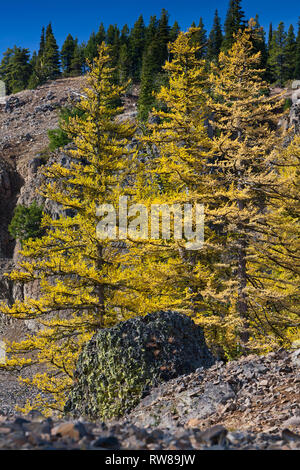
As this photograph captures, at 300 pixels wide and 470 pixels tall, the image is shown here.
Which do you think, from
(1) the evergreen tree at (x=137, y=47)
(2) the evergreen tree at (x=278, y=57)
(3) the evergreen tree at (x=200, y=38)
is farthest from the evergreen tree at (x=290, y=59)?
(1) the evergreen tree at (x=137, y=47)

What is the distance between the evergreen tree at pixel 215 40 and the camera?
217ft

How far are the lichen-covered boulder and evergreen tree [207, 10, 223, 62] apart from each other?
61910 mm

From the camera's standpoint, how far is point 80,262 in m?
11.9

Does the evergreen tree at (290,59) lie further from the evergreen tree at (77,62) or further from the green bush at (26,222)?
the green bush at (26,222)

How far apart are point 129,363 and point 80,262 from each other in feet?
15.8

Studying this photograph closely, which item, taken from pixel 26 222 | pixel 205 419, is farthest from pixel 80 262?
pixel 26 222

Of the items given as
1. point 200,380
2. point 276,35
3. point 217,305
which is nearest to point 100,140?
point 217,305

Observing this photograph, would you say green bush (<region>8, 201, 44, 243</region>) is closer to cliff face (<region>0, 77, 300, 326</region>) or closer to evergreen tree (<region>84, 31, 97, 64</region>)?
cliff face (<region>0, 77, 300, 326</region>)

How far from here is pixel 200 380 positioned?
23.4 feet

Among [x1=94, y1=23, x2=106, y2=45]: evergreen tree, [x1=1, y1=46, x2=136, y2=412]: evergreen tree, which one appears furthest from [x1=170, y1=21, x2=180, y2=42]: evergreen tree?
[x1=1, y1=46, x2=136, y2=412]: evergreen tree

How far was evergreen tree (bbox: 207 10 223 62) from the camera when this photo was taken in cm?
6606

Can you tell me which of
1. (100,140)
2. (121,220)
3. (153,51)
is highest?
(153,51)
